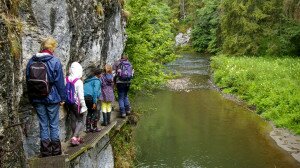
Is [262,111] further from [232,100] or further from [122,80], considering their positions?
[122,80]

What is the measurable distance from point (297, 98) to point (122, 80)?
51.1ft

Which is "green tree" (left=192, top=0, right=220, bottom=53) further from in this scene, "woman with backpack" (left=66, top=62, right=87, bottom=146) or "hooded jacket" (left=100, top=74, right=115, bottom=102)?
"woman with backpack" (left=66, top=62, right=87, bottom=146)

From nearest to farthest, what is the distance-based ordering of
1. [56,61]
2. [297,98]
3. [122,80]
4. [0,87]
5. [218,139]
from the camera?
[0,87]
[56,61]
[122,80]
[218,139]
[297,98]

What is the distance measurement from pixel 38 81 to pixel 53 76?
296 mm

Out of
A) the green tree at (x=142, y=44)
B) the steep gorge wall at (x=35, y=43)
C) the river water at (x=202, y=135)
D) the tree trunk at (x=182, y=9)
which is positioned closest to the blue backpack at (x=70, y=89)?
the steep gorge wall at (x=35, y=43)

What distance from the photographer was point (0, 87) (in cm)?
607

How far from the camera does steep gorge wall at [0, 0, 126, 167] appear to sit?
20.7 feet

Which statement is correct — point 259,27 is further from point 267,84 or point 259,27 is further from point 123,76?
point 123,76

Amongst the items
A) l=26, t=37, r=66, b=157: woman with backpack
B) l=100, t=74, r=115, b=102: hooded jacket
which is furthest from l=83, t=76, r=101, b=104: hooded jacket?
l=26, t=37, r=66, b=157: woman with backpack

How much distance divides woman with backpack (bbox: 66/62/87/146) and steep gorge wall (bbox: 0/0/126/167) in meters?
0.33

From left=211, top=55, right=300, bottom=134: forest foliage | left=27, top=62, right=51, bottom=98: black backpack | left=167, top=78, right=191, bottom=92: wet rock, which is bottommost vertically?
left=167, top=78, right=191, bottom=92: wet rock

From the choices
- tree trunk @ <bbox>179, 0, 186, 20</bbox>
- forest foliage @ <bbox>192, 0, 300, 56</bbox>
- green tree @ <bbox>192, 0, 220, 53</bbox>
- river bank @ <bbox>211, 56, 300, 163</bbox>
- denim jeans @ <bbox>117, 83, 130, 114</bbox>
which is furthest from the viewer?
tree trunk @ <bbox>179, 0, 186, 20</bbox>

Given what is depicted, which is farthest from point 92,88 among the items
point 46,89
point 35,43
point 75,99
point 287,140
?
point 287,140

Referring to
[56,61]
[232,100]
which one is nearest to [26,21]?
[56,61]
